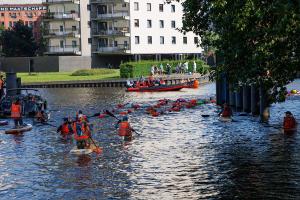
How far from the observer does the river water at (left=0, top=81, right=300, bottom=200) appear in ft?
73.8

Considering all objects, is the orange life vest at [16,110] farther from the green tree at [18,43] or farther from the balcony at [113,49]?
the green tree at [18,43]

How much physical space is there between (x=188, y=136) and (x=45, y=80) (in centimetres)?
6994

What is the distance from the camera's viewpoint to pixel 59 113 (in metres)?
55.6

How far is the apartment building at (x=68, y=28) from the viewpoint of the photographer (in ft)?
422

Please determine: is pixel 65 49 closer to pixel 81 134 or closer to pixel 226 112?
pixel 226 112

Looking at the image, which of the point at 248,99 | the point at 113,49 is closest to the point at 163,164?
the point at 248,99

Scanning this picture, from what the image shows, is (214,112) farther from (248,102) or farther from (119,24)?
(119,24)

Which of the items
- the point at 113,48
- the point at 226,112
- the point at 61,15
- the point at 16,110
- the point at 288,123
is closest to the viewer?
the point at 288,123

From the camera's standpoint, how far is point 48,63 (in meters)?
124

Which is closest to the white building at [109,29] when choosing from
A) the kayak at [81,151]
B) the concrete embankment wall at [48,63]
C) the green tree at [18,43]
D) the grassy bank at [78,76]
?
the concrete embankment wall at [48,63]

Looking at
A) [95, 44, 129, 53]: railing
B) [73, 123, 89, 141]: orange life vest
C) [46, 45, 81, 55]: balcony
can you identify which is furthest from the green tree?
[73, 123, 89, 141]: orange life vest

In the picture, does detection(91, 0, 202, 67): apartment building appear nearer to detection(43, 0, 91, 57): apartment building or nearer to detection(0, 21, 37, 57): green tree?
detection(43, 0, 91, 57): apartment building

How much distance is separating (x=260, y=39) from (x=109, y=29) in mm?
103792

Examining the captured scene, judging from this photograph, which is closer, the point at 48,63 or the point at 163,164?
the point at 163,164
